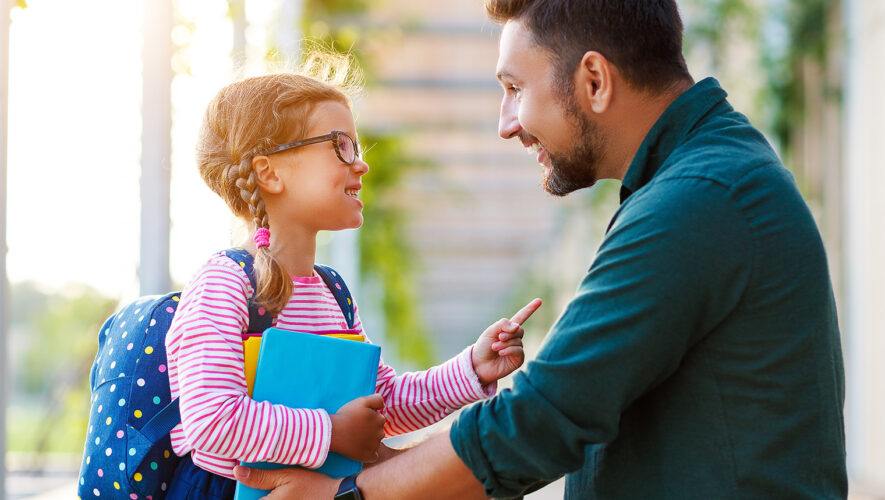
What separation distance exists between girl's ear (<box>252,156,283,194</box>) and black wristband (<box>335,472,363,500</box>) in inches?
22.8

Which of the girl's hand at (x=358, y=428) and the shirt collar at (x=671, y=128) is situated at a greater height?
the shirt collar at (x=671, y=128)

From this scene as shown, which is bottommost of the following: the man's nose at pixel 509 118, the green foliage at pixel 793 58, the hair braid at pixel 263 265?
the hair braid at pixel 263 265

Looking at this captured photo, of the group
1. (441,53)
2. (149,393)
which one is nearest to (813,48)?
(441,53)

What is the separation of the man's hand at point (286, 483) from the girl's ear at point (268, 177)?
543 millimetres

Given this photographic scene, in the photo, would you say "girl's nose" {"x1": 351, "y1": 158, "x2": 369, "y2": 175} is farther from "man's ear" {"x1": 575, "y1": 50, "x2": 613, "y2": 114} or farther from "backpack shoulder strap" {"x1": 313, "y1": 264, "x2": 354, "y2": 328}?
"man's ear" {"x1": 575, "y1": 50, "x2": 613, "y2": 114}

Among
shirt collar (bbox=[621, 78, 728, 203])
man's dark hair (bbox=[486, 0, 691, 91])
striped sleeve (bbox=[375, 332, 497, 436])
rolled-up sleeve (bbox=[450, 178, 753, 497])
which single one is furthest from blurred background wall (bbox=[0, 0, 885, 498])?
rolled-up sleeve (bbox=[450, 178, 753, 497])

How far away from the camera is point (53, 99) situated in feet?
Answer: 9.63

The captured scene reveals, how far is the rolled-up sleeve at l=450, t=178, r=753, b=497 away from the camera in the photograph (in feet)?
4.39

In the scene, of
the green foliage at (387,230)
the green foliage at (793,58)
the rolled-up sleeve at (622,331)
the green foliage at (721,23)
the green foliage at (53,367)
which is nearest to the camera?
the rolled-up sleeve at (622,331)

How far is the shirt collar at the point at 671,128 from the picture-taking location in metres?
1.60

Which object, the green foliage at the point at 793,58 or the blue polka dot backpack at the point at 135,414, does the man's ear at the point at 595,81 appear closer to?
the blue polka dot backpack at the point at 135,414

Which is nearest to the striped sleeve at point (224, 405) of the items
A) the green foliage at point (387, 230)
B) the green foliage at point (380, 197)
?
the green foliage at point (380, 197)

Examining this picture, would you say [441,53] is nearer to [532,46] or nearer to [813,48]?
[813,48]

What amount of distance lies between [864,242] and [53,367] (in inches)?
171
